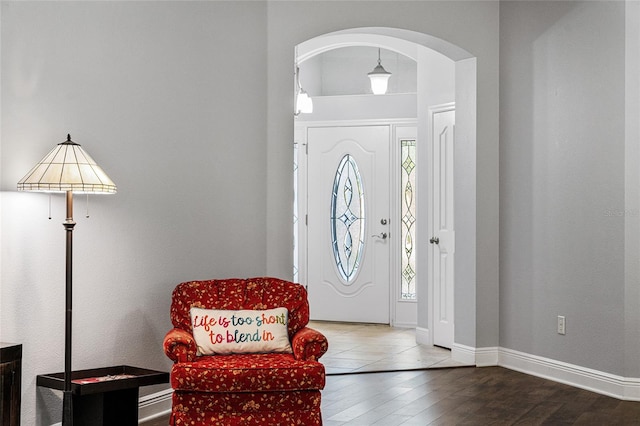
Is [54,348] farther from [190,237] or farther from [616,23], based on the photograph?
[616,23]

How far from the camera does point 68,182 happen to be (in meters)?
3.71

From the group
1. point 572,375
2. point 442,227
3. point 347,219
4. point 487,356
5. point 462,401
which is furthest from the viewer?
point 347,219

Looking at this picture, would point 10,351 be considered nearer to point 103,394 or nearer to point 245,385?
point 103,394

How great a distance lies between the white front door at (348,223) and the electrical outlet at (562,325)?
2.58 meters

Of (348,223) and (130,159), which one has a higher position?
(130,159)

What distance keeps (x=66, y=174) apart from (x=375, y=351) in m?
3.56

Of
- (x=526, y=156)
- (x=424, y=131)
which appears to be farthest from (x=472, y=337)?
(x=424, y=131)

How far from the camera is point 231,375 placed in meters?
4.00

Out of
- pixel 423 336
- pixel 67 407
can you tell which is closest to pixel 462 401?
pixel 423 336

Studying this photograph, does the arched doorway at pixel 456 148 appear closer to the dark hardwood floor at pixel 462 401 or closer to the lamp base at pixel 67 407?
the dark hardwood floor at pixel 462 401

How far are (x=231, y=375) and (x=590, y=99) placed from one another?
2.93m

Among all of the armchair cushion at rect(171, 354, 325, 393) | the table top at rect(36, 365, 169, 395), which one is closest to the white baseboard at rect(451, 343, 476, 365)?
the armchair cushion at rect(171, 354, 325, 393)

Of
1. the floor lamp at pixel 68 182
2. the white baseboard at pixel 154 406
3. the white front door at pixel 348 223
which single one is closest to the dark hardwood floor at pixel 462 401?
the white baseboard at pixel 154 406

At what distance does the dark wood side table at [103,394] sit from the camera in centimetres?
386
